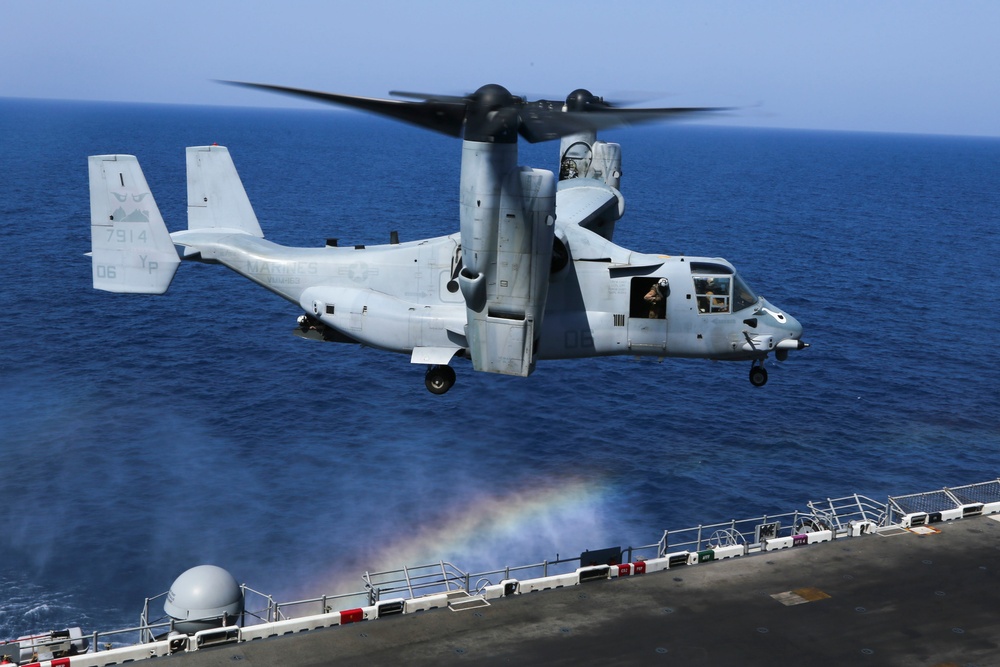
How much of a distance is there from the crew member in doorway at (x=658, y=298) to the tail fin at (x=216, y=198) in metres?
17.3

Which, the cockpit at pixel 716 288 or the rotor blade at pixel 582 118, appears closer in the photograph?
the rotor blade at pixel 582 118

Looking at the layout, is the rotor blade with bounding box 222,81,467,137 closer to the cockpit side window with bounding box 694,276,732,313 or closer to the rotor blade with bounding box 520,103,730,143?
the rotor blade with bounding box 520,103,730,143

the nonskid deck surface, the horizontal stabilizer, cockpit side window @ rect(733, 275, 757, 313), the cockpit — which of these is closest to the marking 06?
the cockpit

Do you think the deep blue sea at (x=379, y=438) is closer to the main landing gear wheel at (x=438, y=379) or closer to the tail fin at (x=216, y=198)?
the tail fin at (x=216, y=198)

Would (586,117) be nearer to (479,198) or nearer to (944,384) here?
(479,198)

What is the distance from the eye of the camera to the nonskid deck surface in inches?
1143

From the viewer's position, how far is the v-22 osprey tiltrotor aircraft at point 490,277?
28.7m

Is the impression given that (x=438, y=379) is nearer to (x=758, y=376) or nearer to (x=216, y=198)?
(x=758, y=376)

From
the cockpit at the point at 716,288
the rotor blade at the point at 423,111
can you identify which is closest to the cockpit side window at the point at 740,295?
the cockpit at the point at 716,288

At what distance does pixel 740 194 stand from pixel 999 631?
497ft

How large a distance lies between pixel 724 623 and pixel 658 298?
11.0 metres

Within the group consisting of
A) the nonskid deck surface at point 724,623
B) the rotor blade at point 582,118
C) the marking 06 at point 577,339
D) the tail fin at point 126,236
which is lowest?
the nonskid deck surface at point 724,623

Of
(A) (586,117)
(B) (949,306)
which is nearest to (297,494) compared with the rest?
(A) (586,117)

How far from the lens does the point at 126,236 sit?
118ft
